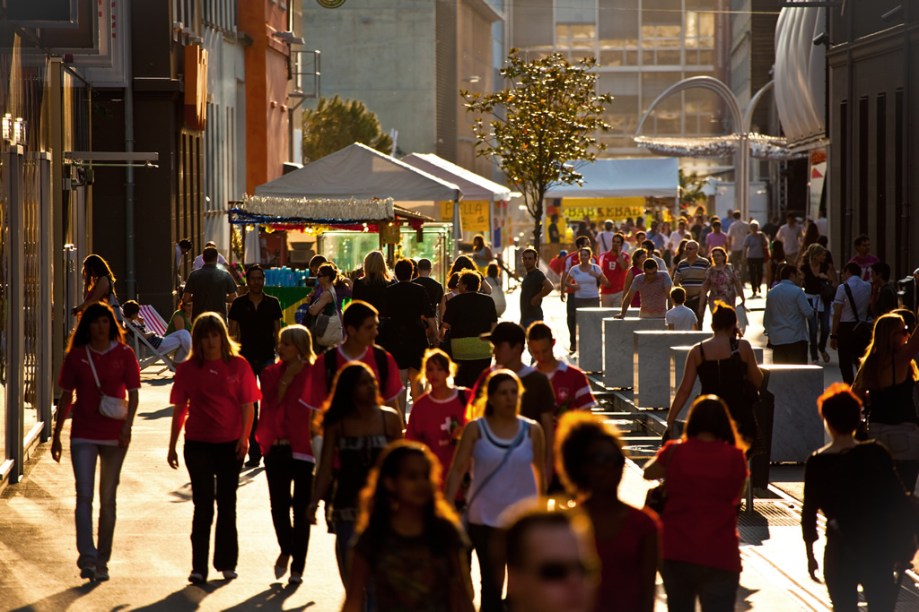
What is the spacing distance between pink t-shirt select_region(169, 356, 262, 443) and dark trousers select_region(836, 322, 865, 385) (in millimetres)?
9256

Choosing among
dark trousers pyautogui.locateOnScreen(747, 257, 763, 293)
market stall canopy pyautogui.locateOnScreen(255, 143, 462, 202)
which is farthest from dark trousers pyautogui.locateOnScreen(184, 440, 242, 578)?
dark trousers pyautogui.locateOnScreen(747, 257, 763, 293)

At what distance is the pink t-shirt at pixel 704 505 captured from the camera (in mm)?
6934

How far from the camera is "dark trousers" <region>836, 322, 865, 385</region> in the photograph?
1805cm

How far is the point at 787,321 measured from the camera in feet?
61.8

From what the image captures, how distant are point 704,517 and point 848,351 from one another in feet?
38.0

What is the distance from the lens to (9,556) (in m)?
10.8

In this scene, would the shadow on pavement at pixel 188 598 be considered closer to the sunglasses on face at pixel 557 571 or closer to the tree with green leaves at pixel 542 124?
the sunglasses on face at pixel 557 571

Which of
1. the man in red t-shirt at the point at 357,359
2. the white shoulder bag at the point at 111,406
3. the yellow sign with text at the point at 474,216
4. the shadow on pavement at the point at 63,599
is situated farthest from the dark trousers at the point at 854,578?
the yellow sign with text at the point at 474,216

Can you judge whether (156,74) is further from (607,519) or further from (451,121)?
(451,121)

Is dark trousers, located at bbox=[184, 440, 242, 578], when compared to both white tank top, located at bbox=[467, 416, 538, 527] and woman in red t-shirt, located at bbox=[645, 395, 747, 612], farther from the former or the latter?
woman in red t-shirt, located at bbox=[645, 395, 747, 612]

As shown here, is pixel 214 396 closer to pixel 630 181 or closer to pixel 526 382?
pixel 526 382

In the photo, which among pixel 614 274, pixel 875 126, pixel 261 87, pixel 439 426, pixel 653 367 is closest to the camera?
pixel 439 426

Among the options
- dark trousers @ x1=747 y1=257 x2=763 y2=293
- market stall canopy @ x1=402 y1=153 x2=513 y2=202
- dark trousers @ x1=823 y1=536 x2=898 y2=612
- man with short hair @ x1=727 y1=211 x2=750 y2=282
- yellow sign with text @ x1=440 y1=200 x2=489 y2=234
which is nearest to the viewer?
dark trousers @ x1=823 y1=536 x2=898 y2=612

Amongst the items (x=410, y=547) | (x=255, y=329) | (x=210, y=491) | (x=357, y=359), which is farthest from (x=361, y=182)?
(x=410, y=547)
